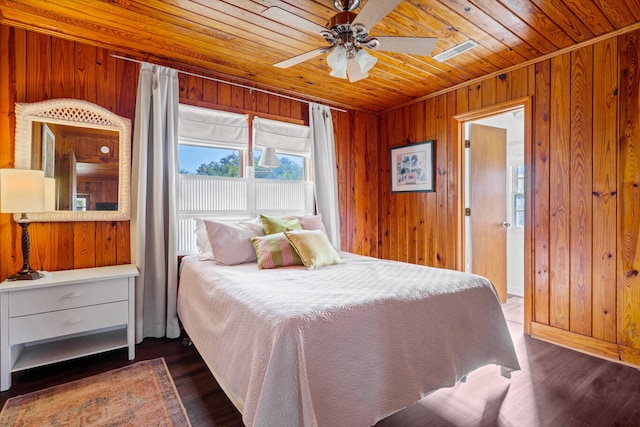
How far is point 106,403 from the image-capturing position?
1856 mm

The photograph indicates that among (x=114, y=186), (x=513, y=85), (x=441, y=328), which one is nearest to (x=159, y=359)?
(x=114, y=186)

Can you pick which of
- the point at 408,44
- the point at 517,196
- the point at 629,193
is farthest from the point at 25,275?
the point at 517,196

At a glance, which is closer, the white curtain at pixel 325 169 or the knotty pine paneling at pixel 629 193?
the knotty pine paneling at pixel 629 193

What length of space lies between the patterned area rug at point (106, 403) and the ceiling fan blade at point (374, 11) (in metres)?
2.32

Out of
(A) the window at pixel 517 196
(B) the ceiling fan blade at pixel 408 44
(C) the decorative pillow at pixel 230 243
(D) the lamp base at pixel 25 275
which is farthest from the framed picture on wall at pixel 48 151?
(A) the window at pixel 517 196

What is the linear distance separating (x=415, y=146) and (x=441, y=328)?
2.62 metres

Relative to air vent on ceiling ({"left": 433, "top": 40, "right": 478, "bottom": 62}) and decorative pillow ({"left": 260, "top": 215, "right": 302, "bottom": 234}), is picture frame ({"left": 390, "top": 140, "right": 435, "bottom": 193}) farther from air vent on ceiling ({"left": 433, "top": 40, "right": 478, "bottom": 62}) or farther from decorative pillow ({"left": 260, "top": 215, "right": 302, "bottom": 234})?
decorative pillow ({"left": 260, "top": 215, "right": 302, "bottom": 234})

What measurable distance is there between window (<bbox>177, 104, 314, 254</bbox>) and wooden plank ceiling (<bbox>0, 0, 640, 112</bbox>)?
0.53 metres

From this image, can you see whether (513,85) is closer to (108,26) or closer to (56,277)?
(108,26)

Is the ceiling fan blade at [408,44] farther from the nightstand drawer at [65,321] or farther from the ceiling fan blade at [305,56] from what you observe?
the nightstand drawer at [65,321]

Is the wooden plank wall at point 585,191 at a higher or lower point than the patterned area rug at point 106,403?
higher

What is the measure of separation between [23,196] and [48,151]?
543 millimetres

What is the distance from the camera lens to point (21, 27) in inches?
91.2

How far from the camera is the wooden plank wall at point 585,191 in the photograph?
235 centimetres
